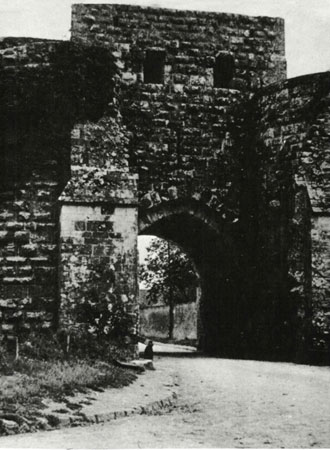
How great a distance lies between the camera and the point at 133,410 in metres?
8.06

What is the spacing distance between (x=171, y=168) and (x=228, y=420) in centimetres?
862

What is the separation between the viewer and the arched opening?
35375mm

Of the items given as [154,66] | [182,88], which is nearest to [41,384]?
[182,88]

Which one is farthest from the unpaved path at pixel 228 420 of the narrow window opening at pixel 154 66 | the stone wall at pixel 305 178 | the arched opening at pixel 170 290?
the arched opening at pixel 170 290

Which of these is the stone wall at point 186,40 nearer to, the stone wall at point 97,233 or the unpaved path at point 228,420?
the stone wall at point 97,233

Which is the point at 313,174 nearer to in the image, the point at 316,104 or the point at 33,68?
the point at 316,104

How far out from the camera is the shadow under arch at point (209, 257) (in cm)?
1586

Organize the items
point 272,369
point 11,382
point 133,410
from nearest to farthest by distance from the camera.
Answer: point 133,410 < point 11,382 < point 272,369

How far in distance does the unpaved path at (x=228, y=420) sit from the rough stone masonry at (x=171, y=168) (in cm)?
316

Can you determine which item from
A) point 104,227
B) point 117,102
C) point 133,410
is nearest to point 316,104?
point 117,102

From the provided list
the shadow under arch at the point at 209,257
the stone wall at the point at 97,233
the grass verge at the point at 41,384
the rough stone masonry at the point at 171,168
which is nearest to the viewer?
the grass verge at the point at 41,384

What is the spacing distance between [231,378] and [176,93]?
6.84 metres

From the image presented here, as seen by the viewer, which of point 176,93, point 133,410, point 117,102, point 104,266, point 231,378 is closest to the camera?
point 133,410

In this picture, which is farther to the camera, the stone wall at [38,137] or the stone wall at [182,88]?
the stone wall at [182,88]
